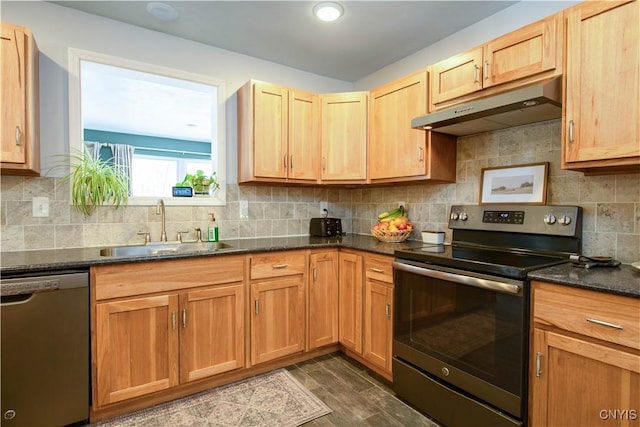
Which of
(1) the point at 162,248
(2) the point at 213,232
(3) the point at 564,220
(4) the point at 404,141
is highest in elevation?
(4) the point at 404,141

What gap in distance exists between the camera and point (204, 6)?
7.13ft

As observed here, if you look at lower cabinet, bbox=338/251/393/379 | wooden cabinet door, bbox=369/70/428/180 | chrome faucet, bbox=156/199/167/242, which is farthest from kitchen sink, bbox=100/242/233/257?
wooden cabinet door, bbox=369/70/428/180

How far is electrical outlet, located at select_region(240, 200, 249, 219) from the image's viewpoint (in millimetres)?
2867

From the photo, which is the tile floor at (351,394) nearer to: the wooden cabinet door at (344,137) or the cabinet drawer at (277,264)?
the cabinet drawer at (277,264)

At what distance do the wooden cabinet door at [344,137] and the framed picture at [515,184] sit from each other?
0.95m

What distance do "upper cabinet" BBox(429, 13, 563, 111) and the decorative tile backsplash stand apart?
390mm

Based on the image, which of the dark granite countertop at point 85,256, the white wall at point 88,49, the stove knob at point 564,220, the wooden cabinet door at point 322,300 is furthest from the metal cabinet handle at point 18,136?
the stove knob at point 564,220

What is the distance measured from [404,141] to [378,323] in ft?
4.44

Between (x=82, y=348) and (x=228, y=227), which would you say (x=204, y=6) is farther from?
(x=82, y=348)

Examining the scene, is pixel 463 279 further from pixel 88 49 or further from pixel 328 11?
pixel 88 49

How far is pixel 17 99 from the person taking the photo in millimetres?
1828

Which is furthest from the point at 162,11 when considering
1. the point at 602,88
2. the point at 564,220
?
the point at 564,220

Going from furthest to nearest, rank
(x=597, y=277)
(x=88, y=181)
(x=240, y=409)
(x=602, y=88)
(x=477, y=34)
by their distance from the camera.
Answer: (x=477, y=34) < (x=88, y=181) < (x=240, y=409) < (x=602, y=88) < (x=597, y=277)

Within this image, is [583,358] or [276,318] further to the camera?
[276,318]
